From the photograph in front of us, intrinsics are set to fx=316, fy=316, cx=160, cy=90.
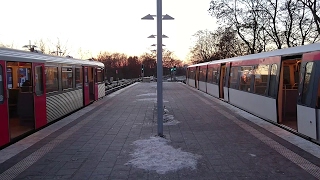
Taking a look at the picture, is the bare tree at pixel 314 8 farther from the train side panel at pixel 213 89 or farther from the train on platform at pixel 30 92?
the train on platform at pixel 30 92

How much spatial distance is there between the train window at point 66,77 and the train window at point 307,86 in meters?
9.21

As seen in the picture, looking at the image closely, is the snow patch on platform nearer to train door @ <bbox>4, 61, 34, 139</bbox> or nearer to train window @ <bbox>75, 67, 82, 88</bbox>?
train door @ <bbox>4, 61, 34, 139</bbox>

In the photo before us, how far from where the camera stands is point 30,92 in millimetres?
9914

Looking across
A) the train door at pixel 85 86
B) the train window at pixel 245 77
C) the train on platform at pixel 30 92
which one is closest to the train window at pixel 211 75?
the train window at pixel 245 77

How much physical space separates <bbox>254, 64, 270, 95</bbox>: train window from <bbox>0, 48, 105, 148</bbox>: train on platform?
7.81 m

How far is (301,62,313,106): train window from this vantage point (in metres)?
8.00

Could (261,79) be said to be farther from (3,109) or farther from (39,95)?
(3,109)

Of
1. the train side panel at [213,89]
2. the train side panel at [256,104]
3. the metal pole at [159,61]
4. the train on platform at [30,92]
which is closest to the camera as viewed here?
the train on platform at [30,92]

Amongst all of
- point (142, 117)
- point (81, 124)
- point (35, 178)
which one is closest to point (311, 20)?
point (142, 117)

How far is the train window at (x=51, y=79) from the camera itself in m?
11.1

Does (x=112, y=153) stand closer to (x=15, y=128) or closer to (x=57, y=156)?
(x=57, y=156)

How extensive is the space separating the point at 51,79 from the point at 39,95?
4.84 ft

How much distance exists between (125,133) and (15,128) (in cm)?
352

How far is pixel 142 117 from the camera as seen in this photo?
492 inches
